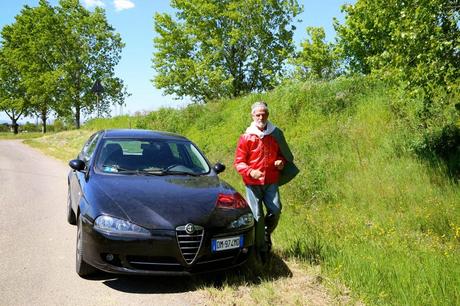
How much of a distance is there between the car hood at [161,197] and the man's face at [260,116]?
0.88 m

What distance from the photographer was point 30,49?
39.6m

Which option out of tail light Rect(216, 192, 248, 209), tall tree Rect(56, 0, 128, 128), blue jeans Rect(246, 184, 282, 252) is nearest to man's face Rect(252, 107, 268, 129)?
blue jeans Rect(246, 184, 282, 252)

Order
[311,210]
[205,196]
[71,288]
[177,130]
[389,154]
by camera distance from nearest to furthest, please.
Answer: [71,288] → [205,196] → [311,210] → [389,154] → [177,130]

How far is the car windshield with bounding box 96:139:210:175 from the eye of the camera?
18.7ft

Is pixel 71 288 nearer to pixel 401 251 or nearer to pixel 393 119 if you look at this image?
pixel 401 251

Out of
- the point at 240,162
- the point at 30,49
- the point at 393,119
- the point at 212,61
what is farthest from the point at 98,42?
the point at 240,162

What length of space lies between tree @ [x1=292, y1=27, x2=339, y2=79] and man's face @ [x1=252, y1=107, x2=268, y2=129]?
93.8 feet

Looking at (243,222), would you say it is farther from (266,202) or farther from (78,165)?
(78,165)

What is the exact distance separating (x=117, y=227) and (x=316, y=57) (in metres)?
31.0

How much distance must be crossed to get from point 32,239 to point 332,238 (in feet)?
13.6

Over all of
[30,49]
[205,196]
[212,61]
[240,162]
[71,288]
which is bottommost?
[71,288]

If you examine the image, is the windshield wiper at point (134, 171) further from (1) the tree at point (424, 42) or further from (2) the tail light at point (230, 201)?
(1) the tree at point (424, 42)

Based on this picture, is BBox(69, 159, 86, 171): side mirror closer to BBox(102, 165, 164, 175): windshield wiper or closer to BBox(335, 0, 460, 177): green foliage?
BBox(102, 165, 164, 175): windshield wiper

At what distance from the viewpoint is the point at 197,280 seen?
4734 millimetres
